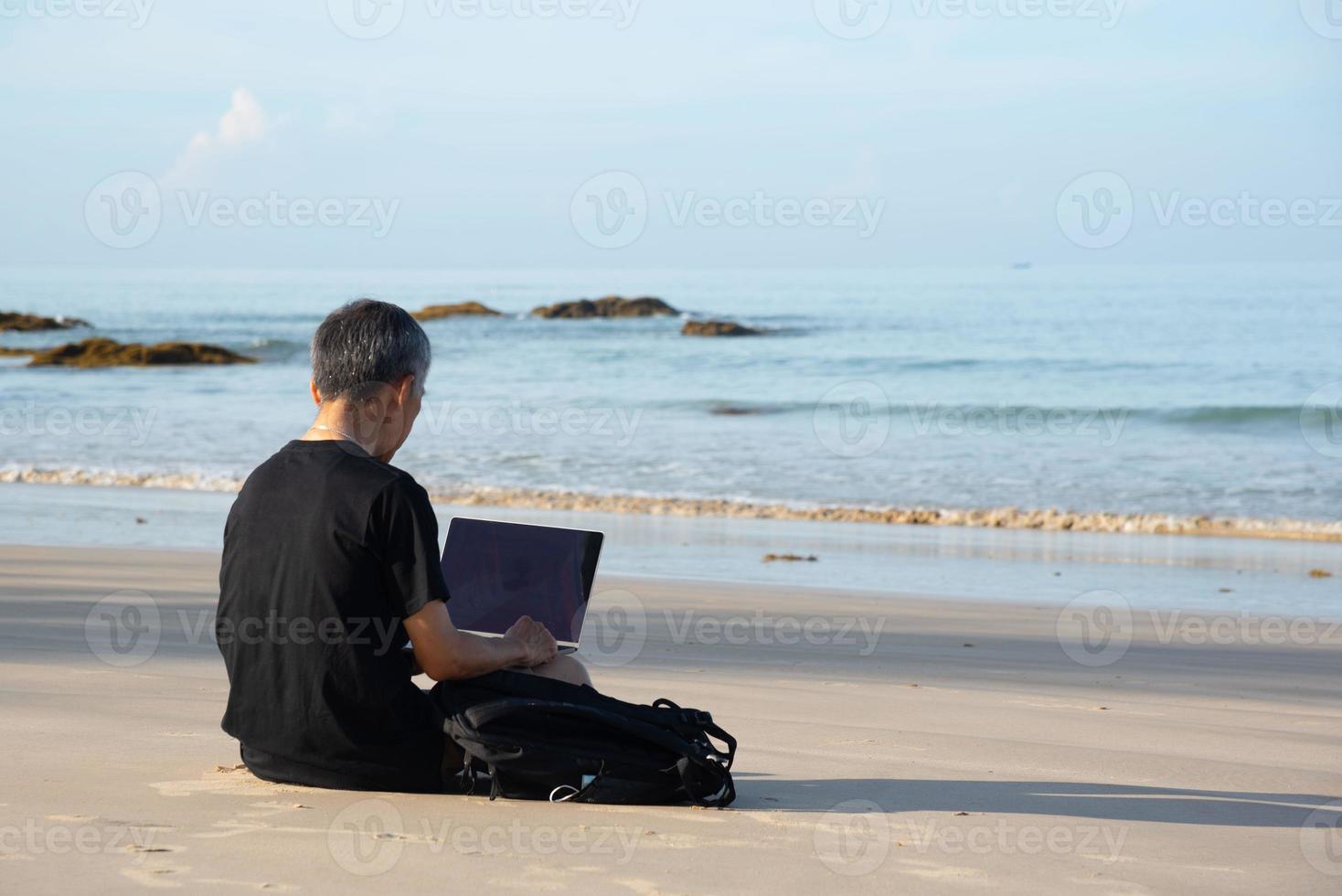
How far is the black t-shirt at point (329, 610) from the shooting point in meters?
3.20

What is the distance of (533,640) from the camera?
11.3ft

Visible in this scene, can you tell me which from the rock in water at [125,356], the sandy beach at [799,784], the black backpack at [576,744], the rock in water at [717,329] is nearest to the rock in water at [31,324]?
the rock in water at [125,356]

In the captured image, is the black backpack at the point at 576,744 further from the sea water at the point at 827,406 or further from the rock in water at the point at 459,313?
the rock in water at the point at 459,313

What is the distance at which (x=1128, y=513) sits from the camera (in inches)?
564

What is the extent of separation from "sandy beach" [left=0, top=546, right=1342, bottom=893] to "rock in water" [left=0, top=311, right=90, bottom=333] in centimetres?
4944

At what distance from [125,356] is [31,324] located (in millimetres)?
18190

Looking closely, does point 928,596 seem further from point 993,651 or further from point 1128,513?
point 1128,513

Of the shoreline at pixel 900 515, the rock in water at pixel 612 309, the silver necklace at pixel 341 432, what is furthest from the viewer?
the rock in water at pixel 612 309

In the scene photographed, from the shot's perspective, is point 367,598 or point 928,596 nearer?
point 367,598

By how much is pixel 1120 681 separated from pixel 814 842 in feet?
11.7

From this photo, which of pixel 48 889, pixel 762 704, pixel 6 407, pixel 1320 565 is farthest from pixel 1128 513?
pixel 6 407

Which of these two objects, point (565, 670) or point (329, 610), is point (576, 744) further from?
point (329, 610)

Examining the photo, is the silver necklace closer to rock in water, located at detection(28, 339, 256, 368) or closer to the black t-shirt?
the black t-shirt

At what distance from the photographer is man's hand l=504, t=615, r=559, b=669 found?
342cm
